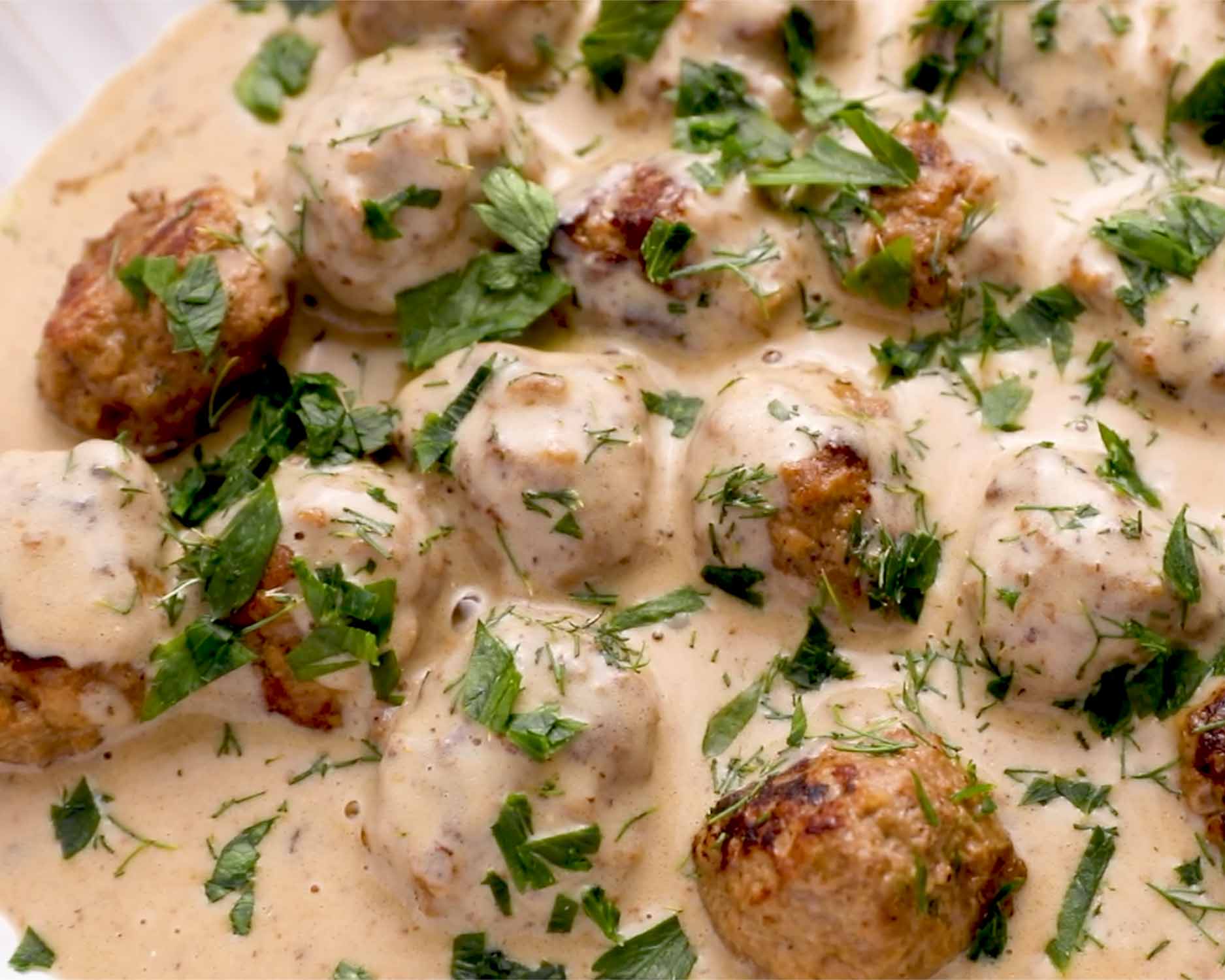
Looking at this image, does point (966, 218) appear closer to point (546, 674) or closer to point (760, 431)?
point (760, 431)

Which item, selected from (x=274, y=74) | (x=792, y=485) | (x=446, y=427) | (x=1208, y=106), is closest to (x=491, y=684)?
(x=446, y=427)

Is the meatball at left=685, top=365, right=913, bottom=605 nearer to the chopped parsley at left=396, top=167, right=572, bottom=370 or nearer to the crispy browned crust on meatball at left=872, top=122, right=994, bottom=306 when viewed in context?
the crispy browned crust on meatball at left=872, top=122, right=994, bottom=306

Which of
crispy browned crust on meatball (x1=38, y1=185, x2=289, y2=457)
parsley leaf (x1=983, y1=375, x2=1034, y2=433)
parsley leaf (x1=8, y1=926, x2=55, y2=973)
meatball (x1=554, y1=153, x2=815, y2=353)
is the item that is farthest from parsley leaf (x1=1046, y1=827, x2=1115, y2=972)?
crispy browned crust on meatball (x1=38, y1=185, x2=289, y2=457)

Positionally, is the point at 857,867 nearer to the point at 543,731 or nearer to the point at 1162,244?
the point at 543,731

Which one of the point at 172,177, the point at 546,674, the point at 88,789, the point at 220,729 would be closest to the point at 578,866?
the point at 546,674

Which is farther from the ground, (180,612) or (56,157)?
(56,157)
